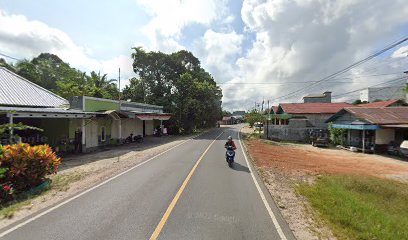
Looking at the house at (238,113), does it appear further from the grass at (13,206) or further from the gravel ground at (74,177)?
the grass at (13,206)

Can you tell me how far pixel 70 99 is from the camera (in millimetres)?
24750

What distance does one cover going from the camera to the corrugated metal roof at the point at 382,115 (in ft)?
86.5

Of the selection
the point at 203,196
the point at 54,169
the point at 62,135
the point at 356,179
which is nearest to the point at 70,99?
the point at 62,135

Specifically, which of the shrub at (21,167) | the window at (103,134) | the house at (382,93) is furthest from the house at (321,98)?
the shrub at (21,167)

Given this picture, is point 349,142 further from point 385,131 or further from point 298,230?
point 298,230

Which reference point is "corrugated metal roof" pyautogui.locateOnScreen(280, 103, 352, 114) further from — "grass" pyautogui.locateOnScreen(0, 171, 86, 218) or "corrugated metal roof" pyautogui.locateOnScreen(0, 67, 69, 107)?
"grass" pyautogui.locateOnScreen(0, 171, 86, 218)

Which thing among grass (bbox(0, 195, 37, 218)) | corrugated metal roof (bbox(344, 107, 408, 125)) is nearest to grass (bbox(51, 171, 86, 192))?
grass (bbox(0, 195, 37, 218))

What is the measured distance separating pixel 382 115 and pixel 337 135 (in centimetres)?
669

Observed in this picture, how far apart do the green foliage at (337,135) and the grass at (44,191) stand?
30707 millimetres

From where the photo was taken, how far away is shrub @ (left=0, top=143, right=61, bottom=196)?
923cm

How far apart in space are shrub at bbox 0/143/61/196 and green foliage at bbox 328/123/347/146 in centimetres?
3243

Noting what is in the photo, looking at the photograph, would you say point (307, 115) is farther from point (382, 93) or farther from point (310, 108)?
point (382, 93)

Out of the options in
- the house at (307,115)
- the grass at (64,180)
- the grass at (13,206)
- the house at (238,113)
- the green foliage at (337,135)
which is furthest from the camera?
the house at (238,113)

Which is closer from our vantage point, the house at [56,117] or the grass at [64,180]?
the grass at [64,180]
